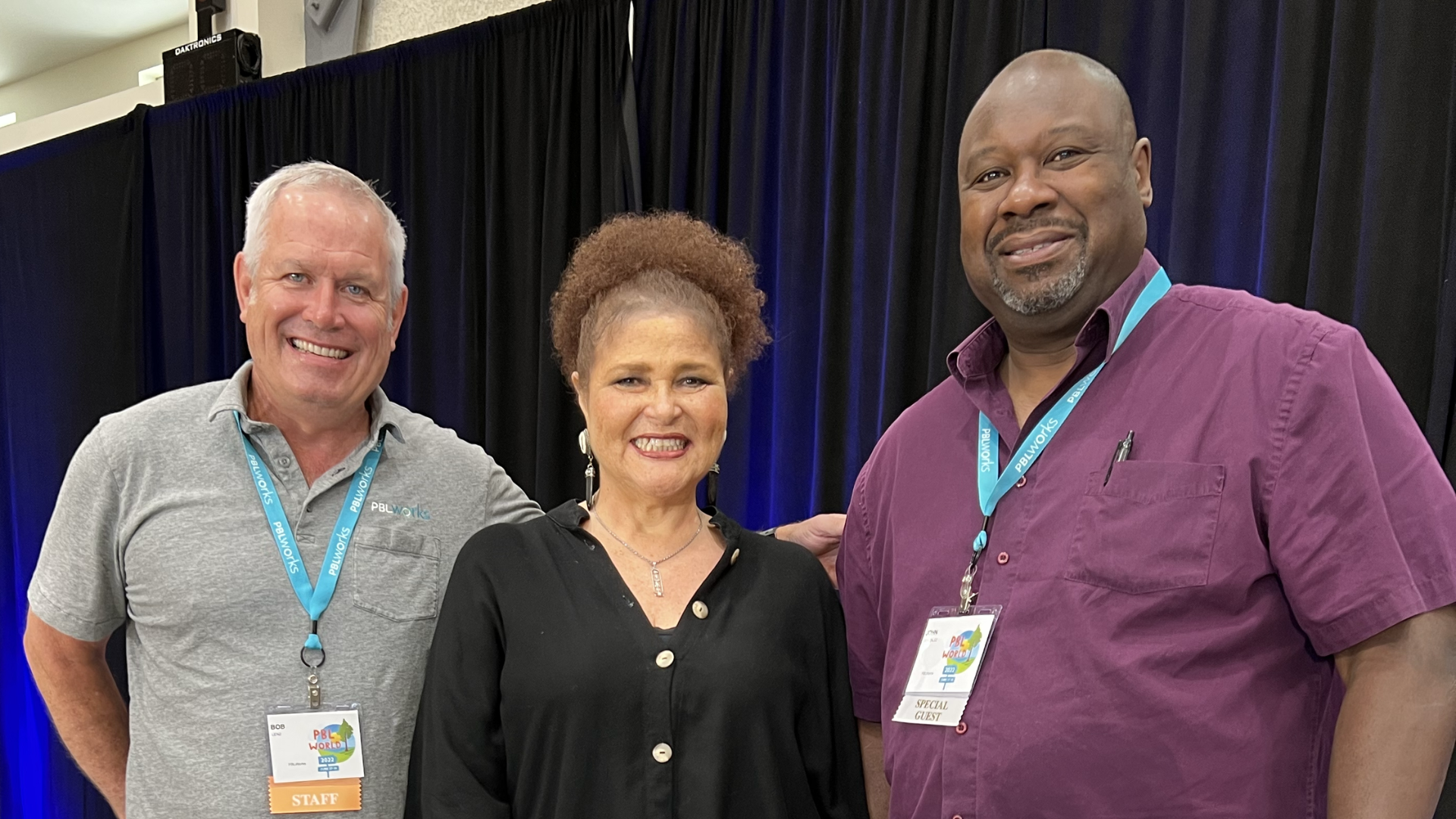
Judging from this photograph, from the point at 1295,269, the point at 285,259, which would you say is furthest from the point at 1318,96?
the point at 285,259

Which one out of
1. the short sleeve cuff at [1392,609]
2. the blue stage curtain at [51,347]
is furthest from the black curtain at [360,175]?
the short sleeve cuff at [1392,609]

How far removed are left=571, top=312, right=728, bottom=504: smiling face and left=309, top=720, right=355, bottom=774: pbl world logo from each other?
0.64 meters

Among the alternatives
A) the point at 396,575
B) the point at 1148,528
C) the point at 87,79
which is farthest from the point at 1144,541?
the point at 87,79

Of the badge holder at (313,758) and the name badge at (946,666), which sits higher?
the name badge at (946,666)

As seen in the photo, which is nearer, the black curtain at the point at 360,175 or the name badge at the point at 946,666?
the name badge at the point at 946,666

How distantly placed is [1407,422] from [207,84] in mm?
5236

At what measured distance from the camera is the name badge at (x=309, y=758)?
1.88 meters

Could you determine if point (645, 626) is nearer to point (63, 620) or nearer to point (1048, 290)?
point (1048, 290)

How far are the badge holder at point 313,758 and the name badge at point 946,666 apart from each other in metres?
0.92

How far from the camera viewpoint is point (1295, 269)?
262cm

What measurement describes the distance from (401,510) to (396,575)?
13 centimetres

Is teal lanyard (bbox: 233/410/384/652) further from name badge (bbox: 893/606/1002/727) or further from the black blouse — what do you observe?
name badge (bbox: 893/606/1002/727)

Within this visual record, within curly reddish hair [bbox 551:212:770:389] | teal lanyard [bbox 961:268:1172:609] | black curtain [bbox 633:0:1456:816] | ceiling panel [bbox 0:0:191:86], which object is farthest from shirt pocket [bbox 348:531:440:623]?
ceiling panel [bbox 0:0:191:86]

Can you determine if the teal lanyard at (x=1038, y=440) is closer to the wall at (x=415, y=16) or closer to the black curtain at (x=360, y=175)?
the black curtain at (x=360, y=175)
